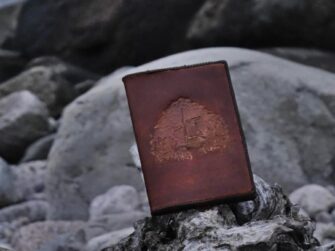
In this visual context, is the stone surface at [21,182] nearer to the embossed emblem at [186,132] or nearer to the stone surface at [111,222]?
the stone surface at [111,222]

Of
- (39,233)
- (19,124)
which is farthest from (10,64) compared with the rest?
(39,233)

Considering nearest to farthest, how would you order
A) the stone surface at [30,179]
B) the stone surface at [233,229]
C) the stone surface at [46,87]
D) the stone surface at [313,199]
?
the stone surface at [233,229], the stone surface at [313,199], the stone surface at [30,179], the stone surface at [46,87]

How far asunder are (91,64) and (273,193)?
4.89 m

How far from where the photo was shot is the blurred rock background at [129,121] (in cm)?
188

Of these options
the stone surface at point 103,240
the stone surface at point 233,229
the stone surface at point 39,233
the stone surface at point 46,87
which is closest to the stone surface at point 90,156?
the stone surface at point 39,233

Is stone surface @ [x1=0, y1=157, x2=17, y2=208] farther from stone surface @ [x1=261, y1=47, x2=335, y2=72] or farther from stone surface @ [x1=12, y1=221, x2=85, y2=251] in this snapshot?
stone surface @ [x1=261, y1=47, x2=335, y2=72]

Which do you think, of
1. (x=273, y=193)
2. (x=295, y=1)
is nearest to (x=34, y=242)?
(x=273, y=193)

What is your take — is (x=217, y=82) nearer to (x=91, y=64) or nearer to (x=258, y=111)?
(x=258, y=111)

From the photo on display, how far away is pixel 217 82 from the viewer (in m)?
1.84

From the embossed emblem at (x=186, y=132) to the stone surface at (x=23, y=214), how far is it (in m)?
2.10

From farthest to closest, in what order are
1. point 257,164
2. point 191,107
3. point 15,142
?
point 15,142, point 257,164, point 191,107

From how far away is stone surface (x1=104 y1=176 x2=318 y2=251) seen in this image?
161cm

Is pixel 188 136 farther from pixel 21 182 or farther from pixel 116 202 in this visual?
pixel 21 182

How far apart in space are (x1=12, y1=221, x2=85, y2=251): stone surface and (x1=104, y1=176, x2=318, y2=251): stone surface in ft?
4.90
